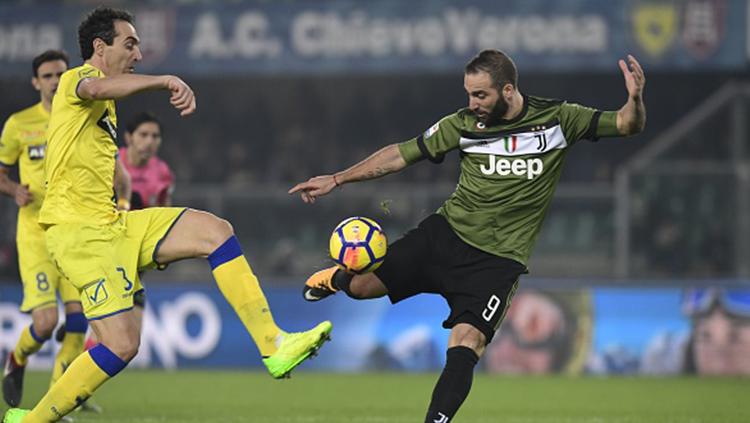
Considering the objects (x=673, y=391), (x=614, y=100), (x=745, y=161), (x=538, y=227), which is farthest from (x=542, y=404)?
(x=614, y=100)

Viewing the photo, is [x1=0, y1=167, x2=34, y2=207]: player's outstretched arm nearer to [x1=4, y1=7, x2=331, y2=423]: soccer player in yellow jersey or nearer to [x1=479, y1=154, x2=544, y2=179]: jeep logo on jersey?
[x1=4, y1=7, x2=331, y2=423]: soccer player in yellow jersey

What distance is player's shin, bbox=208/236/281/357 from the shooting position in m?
7.34

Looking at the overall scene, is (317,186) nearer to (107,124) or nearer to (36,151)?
(107,124)

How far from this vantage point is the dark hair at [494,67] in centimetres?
754

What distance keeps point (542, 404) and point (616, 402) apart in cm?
70

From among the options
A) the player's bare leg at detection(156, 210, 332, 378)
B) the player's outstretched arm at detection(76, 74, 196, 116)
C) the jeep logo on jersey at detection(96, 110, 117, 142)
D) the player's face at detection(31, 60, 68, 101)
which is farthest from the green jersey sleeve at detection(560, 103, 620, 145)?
the player's face at detection(31, 60, 68, 101)

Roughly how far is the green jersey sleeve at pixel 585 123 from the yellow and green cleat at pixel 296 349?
1798 millimetres

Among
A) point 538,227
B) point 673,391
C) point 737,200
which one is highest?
point 538,227

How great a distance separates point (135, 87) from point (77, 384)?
5.35ft

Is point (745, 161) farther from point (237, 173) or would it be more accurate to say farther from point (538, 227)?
point (538, 227)

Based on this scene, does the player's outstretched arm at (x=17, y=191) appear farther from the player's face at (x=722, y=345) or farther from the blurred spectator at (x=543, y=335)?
the player's face at (x=722, y=345)

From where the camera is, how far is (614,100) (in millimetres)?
22656

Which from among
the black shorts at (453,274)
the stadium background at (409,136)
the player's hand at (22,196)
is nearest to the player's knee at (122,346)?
the black shorts at (453,274)

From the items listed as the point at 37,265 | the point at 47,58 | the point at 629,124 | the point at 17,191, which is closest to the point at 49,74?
the point at 47,58
